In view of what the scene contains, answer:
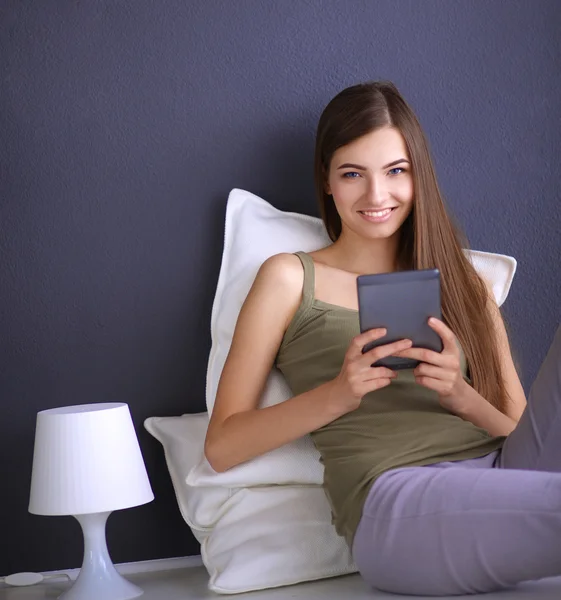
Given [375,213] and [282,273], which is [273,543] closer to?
[282,273]

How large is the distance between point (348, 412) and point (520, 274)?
2.58ft

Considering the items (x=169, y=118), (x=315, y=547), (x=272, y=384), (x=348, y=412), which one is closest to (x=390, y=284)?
(x=348, y=412)

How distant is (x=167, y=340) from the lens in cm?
212

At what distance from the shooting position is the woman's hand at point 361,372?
64.3 inches

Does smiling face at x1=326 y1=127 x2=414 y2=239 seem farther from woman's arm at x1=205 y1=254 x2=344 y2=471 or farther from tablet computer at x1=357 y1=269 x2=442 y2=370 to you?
tablet computer at x1=357 y1=269 x2=442 y2=370

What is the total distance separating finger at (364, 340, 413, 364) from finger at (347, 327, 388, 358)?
0.07ft

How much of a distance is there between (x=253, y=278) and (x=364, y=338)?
0.49m

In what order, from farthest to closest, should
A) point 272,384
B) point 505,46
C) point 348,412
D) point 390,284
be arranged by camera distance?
point 505,46
point 272,384
point 348,412
point 390,284

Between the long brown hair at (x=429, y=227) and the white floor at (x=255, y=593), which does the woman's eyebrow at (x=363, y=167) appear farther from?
the white floor at (x=255, y=593)

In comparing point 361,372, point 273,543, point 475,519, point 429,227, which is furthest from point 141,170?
point 475,519

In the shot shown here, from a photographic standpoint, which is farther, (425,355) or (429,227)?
(429,227)

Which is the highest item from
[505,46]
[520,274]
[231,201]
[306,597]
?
[505,46]

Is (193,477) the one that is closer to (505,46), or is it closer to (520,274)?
(520,274)

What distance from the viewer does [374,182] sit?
76.8 inches
